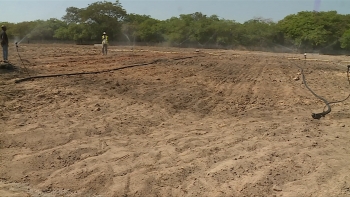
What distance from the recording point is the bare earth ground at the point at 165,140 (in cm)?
461

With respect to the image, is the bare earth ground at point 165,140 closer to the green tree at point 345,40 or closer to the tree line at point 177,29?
the green tree at point 345,40

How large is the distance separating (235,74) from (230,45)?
89.9 ft

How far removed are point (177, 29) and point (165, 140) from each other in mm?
37813

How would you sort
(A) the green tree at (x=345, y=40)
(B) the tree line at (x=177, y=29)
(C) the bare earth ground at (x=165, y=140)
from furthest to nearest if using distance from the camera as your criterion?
(B) the tree line at (x=177, y=29) < (A) the green tree at (x=345, y=40) < (C) the bare earth ground at (x=165, y=140)

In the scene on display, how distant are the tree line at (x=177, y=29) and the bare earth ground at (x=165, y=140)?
30.7 metres

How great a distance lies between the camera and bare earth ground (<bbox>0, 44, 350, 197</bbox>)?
461 cm

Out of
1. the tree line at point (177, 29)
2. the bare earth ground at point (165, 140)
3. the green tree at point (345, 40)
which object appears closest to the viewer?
the bare earth ground at point (165, 140)

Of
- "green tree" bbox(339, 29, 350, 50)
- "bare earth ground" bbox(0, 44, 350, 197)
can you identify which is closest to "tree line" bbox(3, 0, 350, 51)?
"green tree" bbox(339, 29, 350, 50)

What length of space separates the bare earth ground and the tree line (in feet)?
101

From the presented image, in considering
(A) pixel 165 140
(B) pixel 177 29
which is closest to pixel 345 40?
(B) pixel 177 29

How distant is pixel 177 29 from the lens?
140ft

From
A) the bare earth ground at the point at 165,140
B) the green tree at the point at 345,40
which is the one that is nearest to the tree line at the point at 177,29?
the green tree at the point at 345,40

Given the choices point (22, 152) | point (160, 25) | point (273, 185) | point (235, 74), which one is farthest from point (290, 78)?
point (160, 25)

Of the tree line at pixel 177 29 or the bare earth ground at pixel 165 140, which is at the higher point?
the tree line at pixel 177 29
